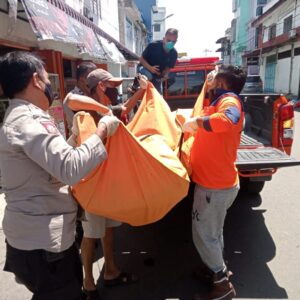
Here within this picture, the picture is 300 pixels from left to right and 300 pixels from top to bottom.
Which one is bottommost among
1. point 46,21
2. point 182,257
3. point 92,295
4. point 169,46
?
point 182,257

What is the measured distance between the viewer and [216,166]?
2.33 metres

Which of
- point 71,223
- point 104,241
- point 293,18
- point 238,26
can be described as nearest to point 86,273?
point 104,241

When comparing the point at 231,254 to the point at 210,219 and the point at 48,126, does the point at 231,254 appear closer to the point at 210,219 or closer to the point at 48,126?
the point at 210,219

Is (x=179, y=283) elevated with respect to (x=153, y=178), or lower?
lower

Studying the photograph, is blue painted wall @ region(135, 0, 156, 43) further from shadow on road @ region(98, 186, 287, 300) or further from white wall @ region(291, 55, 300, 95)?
shadow on road @ region(98, 186, 287, 300)

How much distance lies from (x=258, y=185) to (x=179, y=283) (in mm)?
2227

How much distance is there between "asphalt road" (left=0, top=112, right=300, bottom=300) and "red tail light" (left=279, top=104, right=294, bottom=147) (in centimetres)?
94

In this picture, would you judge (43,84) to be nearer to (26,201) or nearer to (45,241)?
(26,201)

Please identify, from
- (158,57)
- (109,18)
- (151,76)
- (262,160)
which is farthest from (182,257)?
(109,18)

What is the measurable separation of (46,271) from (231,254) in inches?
82.0

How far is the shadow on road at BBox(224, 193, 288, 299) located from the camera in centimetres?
270

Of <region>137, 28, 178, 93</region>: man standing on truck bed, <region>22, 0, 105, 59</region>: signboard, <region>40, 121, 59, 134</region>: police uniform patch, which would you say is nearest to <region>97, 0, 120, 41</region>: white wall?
<region>22, 0, 105, 59</region>: signboard

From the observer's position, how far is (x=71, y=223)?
6.00ft

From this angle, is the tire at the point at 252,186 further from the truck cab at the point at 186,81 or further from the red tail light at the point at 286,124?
the truck cab at the point at 186,81
